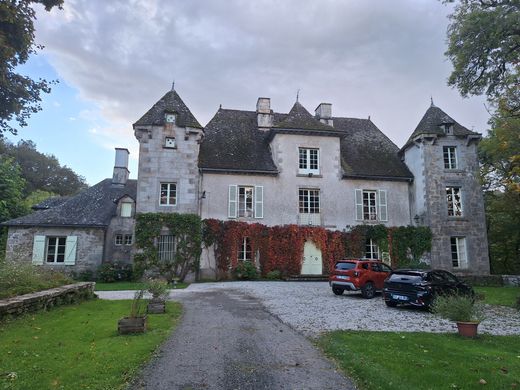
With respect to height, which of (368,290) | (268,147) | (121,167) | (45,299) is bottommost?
(368,290)

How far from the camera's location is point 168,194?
72.2ft

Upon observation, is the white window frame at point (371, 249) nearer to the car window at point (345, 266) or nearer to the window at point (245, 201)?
the window at point (245, 201)

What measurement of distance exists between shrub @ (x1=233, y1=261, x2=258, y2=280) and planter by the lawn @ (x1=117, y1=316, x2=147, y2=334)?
1344 centimetres

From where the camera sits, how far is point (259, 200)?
22.9 m

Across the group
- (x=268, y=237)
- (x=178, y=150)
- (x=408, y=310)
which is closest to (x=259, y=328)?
(x=408, y=310)

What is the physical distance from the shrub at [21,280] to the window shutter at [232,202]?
36.4 feet

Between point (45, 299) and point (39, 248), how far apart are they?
14.4m

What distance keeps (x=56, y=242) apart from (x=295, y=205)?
15.0m

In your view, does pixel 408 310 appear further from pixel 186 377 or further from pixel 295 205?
pixel 295 205

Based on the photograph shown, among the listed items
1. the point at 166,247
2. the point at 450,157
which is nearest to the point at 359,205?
the point at 450,157

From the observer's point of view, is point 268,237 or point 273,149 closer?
point 268,237

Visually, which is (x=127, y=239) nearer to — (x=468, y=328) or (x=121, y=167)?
(x=121, y=167)

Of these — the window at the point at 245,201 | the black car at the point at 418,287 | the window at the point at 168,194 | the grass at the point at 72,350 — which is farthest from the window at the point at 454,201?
the grass at the point at 72,350

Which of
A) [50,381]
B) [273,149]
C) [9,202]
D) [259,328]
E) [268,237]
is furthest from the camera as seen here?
[9,202]
